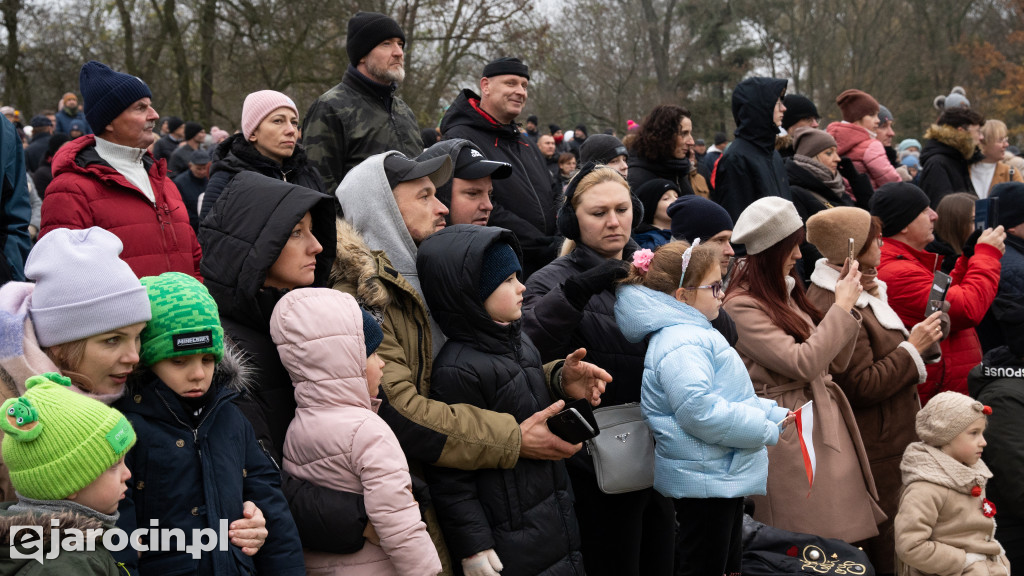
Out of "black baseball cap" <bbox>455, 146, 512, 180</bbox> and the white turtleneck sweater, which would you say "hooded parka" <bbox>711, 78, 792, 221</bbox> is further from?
the white turtleneck sweater

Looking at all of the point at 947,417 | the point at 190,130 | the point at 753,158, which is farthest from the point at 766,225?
the point at 190,130

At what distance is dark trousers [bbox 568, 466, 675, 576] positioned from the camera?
3.85 metres

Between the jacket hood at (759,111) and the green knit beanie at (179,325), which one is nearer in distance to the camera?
the green knit beanie at (179,325)

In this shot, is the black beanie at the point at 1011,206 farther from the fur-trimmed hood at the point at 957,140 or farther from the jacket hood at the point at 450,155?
the jacket hood at the point at 450,155

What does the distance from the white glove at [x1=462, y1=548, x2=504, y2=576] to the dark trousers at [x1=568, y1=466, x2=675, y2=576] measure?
35.0 inches

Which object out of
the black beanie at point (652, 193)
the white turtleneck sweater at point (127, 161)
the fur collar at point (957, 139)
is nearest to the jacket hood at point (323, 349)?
the white turtleneck sweater at point (127, 161)

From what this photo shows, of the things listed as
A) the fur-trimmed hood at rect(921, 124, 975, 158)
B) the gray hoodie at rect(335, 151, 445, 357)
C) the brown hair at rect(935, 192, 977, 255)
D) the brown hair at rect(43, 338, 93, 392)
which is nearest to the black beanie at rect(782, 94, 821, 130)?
the fur-trimmed hood at rect(921, 124, 975, 158)

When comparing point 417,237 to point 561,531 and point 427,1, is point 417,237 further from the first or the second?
point 427,1

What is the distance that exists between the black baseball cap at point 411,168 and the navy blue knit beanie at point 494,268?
1.72 feet

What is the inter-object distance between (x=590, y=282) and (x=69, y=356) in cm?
189

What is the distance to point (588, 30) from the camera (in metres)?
31.5

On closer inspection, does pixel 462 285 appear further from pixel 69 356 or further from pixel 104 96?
pixel 104 96

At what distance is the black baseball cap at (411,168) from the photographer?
363 cm

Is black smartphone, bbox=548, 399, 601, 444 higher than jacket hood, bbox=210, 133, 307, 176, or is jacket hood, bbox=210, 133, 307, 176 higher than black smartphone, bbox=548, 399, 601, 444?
jacket hood, bbox=210, 133, 307, 176
